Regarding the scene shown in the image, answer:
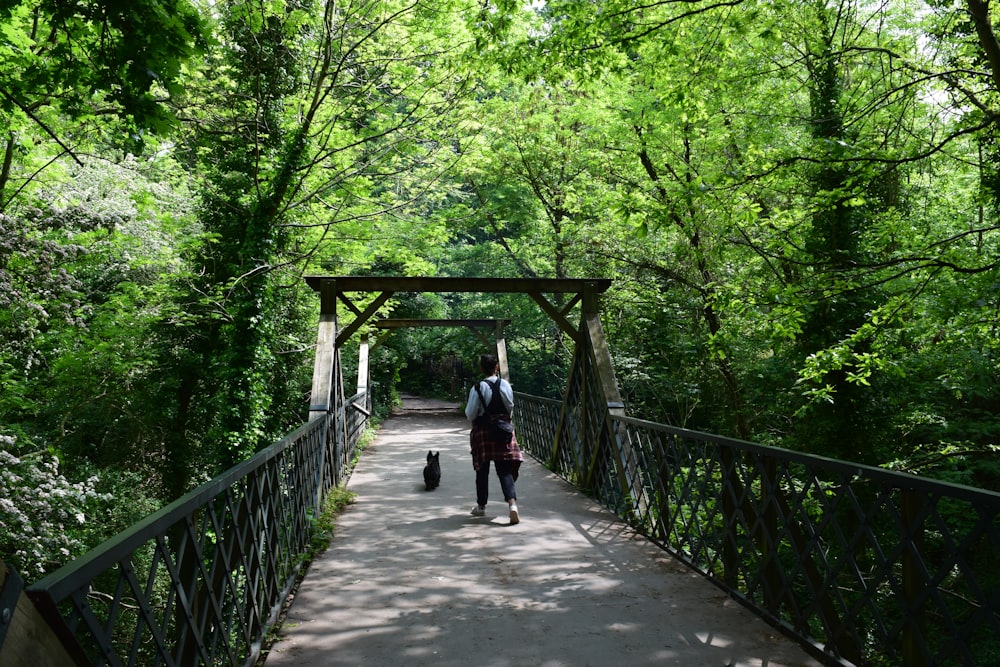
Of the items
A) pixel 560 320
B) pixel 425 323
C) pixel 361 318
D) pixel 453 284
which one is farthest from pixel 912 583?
pixel 425 323

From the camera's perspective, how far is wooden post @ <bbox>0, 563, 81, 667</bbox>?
4.57 feet

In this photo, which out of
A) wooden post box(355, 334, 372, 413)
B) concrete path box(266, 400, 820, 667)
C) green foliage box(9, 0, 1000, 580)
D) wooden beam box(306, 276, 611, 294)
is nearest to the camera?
concrete path box(266, 400, 820, 667)

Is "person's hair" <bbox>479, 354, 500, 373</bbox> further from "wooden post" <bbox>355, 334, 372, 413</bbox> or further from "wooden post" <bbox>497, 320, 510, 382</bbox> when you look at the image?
"wooden post" <bbox>355, 334, 372, 413</bbox>

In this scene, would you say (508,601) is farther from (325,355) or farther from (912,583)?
(325,355)

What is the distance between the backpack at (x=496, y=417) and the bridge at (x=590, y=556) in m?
0.85

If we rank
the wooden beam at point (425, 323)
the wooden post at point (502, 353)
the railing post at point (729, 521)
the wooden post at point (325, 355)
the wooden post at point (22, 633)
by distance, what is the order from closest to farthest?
the wooden post at point (22, 633), the railing post at point (729, 521), the wooden post at point (325, 355), the wooden post at point (502, 353), the wooden beam at point (425, 323)

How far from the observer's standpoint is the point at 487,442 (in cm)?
676

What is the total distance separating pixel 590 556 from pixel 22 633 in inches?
172

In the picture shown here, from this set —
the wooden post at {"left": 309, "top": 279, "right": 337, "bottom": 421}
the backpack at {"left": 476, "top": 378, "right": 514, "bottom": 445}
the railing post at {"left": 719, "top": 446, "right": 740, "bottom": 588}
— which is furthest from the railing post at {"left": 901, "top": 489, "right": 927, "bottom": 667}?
the wooden post at {"left": 309, "top": 279, "right": 337, "bottom": 421}

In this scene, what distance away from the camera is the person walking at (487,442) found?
667cm

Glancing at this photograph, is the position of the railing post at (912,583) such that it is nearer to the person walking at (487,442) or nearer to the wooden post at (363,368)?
→ the person walking at (487,442)

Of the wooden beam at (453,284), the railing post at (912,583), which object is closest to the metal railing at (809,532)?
the railing post at (912,583)

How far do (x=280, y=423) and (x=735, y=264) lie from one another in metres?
9.17

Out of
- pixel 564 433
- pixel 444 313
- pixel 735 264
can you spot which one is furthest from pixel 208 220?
pixel 444 313
